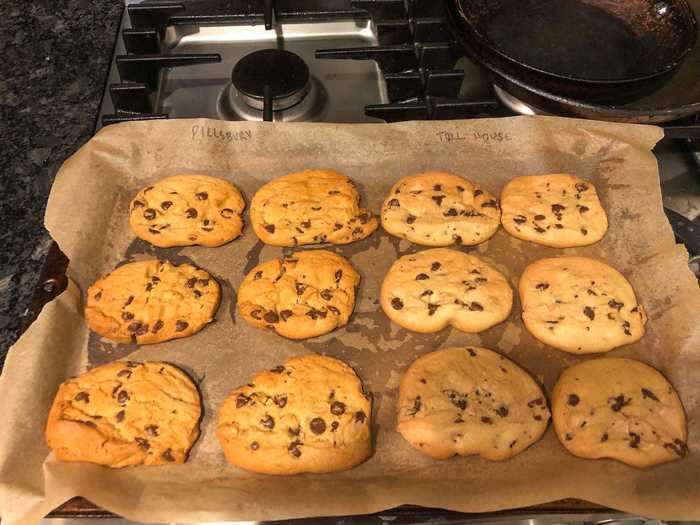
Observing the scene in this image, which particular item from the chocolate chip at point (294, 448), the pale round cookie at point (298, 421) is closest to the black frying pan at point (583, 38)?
the pale round cookie at point (298, 421)

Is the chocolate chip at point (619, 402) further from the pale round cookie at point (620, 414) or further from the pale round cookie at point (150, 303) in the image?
the pale round cookie at point (150, 303)

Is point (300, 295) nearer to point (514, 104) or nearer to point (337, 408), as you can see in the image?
point (337, 408)

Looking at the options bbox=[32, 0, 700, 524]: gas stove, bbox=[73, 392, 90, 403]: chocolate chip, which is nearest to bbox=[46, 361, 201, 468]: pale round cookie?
bbox=[73, 392, 90, 403]: chocolate chip

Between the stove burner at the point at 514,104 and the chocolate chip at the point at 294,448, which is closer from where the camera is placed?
the chocolate chip at the point at 294,448

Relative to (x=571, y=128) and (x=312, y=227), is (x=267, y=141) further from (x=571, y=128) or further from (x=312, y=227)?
(x=571, y=128)

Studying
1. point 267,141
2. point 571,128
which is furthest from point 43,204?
point 571,128

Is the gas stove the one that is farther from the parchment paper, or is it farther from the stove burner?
the parchment paper
